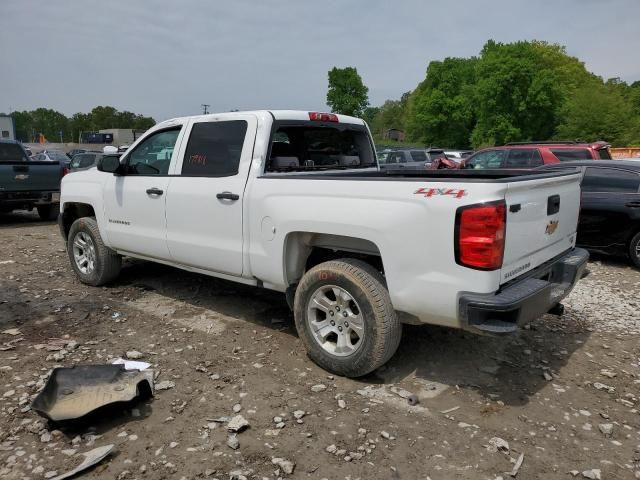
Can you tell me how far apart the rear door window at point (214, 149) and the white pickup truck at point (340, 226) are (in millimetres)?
13

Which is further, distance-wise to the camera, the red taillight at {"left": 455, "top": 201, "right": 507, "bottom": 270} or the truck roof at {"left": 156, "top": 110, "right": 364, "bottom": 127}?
the truck roof at {"left": 156, "top": 110, "right": 364, "bottom": 127}

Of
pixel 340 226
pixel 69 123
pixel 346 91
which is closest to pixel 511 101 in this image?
pixel 346 91

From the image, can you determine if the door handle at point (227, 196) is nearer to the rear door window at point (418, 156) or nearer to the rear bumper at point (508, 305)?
the rear bumper at point (508, 305)

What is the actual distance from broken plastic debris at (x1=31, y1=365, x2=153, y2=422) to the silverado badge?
9.88 ft

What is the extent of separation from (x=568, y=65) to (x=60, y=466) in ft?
224

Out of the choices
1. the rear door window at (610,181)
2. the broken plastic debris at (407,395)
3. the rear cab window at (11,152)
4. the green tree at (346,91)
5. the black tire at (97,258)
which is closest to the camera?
the broken plastic debris at (407,395)

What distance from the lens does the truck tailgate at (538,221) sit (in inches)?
122

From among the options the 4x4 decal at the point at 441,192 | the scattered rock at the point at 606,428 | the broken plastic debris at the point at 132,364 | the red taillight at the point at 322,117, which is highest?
the red taillight at the point at 322,117

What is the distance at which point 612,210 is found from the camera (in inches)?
283

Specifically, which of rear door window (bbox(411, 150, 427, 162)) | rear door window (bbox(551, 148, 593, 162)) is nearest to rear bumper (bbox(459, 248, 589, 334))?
rear door window (bbox(551, 148, 593, 162))

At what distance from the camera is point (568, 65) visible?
5947cm

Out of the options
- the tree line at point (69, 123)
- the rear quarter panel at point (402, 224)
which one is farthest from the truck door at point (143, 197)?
the tree line at point (69, 123)

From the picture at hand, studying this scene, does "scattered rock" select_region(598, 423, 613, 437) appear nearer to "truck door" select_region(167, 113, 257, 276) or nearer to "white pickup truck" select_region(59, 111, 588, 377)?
"white pickup truck" select_region(59, 111, 588, 377)

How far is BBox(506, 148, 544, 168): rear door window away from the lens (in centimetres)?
1154
